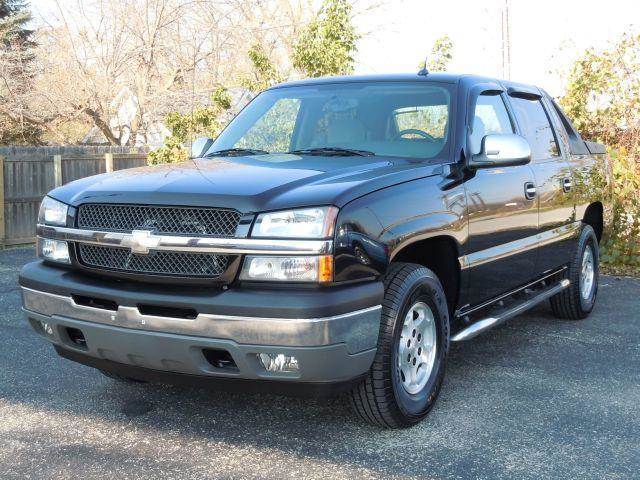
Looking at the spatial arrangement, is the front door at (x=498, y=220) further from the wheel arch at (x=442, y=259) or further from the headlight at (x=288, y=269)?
the headlight at (x=288, y=269)

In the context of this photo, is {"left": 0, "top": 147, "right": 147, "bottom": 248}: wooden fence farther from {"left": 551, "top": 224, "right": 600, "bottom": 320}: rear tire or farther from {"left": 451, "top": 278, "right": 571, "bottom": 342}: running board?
{"left": 451, "top": 278, "right": 571, "bottom": 342}: running board

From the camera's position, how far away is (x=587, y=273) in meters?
6.80

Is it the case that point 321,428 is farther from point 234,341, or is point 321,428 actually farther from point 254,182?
point 254,182

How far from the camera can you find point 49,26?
915 inches

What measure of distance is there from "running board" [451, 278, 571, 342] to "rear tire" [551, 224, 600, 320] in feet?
1.11

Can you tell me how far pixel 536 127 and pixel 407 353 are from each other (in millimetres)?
2584

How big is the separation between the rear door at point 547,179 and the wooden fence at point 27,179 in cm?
907

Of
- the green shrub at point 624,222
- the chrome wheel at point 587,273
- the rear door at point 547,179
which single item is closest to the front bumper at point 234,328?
the rear door at point 547,179

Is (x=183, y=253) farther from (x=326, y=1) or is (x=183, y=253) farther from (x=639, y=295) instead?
(x=326, y=1)

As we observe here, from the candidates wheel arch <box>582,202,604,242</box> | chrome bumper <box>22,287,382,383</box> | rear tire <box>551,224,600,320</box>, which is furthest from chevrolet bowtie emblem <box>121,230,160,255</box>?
wheel arch <box>582,202,604,242</box>

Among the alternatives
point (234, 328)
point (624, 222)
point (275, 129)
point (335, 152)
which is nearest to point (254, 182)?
point (234, 328)

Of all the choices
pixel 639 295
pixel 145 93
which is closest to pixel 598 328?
pixel 639 295

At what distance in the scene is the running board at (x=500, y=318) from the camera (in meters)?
4.33

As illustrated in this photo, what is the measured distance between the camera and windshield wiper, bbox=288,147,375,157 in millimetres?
4355
